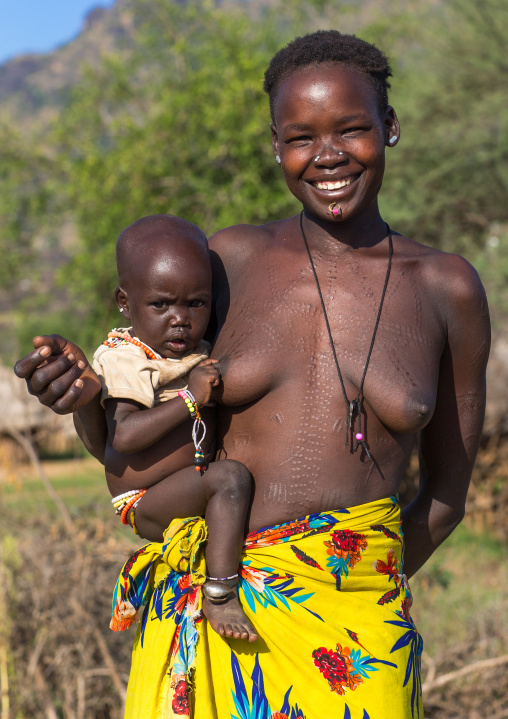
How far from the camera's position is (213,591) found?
169 centimetres

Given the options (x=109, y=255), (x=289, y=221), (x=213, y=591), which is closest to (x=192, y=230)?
(x=289, y=221)

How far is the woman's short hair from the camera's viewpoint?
5.91ft

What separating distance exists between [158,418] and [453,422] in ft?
2.38

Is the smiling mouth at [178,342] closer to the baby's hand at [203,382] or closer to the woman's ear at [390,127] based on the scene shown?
the baby's hand at [203,382]

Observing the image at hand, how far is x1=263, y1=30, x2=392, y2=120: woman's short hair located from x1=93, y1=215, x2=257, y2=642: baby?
417 millimetres

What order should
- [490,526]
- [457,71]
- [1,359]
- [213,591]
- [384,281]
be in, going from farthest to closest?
[457,71]
[490,526]
[1,359]
[384,281]
[213,591]

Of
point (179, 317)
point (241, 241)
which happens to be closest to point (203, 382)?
point (179, 317)

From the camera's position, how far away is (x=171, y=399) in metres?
1.78

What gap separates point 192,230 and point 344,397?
0.53 meters

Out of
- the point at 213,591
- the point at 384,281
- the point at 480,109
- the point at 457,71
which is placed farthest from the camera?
the point at 457,71

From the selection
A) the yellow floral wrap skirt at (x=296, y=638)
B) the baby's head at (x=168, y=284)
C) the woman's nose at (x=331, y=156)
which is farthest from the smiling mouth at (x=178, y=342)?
the woman's nose at (x=331, y=156)

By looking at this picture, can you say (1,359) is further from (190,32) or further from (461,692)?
(190,32)

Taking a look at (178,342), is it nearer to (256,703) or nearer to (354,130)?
(354,130)

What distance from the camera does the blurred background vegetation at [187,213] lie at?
12.5 ft
